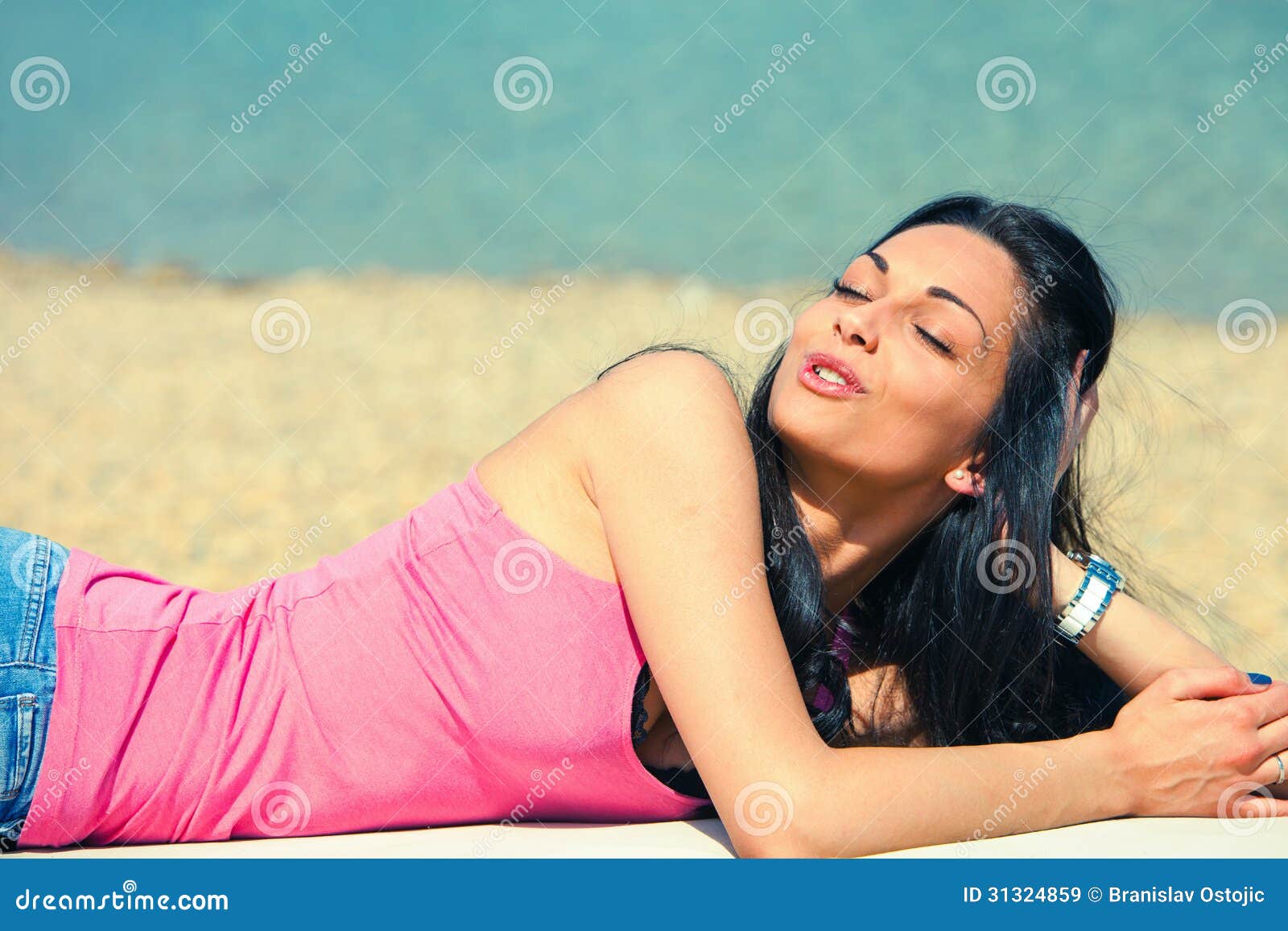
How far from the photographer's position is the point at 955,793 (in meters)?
2.06

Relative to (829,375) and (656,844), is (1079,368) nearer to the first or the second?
(829,375)

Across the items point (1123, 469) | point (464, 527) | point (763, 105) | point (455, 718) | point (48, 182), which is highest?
point (763, 105)

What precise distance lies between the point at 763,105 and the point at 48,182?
8.92 metres

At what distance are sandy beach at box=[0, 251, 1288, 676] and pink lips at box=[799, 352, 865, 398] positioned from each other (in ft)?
3.54

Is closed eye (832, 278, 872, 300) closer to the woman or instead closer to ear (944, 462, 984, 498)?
the woman

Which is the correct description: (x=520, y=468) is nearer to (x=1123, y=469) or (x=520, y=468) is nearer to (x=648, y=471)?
(x=648, y=471)

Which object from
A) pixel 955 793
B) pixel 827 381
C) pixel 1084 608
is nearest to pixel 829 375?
pixel 827 381

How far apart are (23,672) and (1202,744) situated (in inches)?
84.6

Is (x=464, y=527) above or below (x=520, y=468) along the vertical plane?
below

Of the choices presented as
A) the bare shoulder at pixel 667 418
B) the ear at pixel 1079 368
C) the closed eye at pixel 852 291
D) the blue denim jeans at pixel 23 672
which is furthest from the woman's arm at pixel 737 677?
A: the blue denim jeans at pixel 23 672

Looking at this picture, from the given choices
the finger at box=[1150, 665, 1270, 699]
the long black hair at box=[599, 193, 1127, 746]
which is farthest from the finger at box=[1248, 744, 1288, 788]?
the long black hair at box=[599, 193, 1127, 746]

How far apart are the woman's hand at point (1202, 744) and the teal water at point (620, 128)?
11736 millimetres
